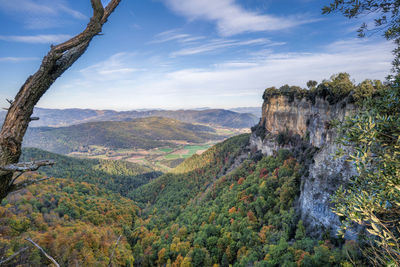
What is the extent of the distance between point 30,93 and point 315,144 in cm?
3475

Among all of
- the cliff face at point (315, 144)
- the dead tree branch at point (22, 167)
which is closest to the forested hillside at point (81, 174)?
the cliff face at point (315, 144)

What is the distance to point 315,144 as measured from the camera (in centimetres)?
3028

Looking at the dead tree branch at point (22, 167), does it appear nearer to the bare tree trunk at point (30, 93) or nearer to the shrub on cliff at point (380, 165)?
the bare tree trunk at point (30, 93)

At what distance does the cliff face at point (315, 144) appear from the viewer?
20750 millimetres

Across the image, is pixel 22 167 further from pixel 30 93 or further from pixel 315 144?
pixel 315 144

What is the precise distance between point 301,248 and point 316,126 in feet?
58.5

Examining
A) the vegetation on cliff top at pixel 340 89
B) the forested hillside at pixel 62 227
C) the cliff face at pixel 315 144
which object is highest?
the vegetation on cliff top at pixel 340 89

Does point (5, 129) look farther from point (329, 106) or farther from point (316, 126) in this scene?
point (316, 126)

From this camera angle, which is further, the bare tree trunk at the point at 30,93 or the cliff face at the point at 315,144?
the cliff face at the point at 315,144

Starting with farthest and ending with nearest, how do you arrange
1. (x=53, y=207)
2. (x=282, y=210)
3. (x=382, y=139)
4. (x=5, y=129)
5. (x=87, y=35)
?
1. (x=53, y=207)
2. (x=282, y=210)
3. (x=382, y=139)
4. (x=87, y=35)
5. (x=5, y=129)

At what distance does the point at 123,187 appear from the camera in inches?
3816

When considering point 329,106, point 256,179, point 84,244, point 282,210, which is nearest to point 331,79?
point 329,106

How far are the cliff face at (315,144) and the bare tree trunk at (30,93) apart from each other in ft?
33.5

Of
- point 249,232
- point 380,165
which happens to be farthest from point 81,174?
point 380,165
